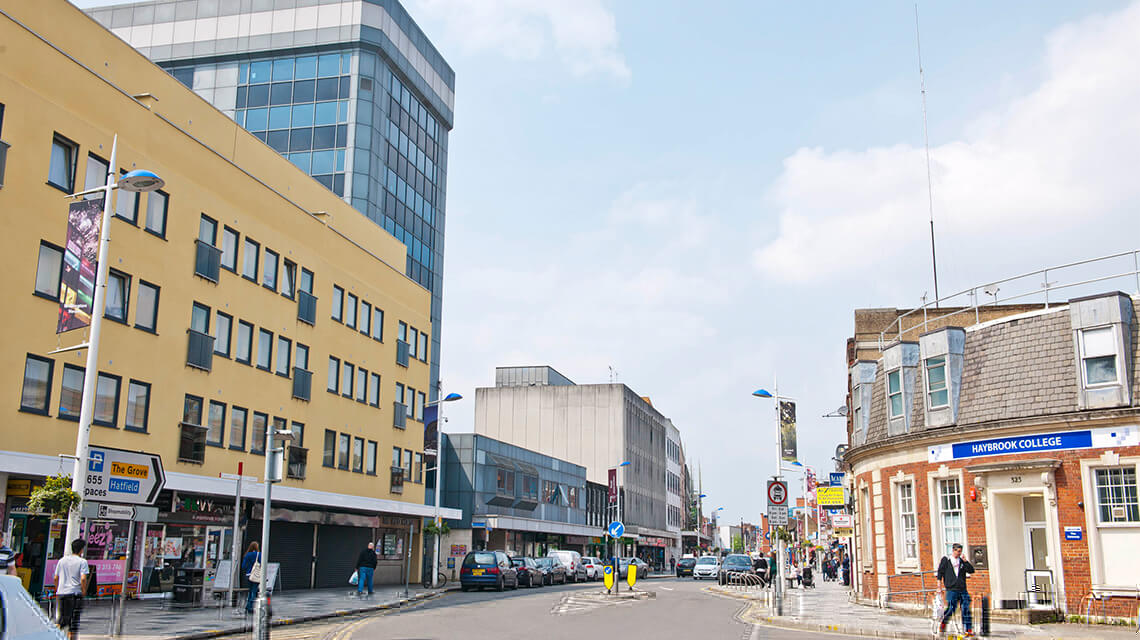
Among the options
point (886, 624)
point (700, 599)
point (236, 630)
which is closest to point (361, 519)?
point (700, 599)

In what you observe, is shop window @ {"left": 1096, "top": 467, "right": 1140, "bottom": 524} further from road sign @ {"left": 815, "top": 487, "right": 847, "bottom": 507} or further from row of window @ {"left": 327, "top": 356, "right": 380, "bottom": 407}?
road sign @ {"left": 815, "top": 487, "right": 847, "bottom": 507}

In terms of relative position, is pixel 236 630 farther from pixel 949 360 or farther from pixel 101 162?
pixel 949 360

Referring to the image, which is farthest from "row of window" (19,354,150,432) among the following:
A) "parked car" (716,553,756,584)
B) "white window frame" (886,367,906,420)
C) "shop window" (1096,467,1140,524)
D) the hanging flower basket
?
"parked car" (716,553,756,584)

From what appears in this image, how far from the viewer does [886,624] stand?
22422 mm

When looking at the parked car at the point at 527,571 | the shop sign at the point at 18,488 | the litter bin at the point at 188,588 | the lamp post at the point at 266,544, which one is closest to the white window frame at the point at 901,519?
the parked car at the point at 527,571

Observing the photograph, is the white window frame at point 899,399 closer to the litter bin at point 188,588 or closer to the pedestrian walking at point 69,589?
the litter bin at point 188,588

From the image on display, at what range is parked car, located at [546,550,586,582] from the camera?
Answer: 5121 centimetres

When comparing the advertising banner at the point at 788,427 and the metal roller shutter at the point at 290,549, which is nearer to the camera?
the advertising banner at the point at 788,427

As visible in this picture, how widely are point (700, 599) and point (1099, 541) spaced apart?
14965 millimetres

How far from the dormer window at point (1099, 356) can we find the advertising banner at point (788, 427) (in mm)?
9160

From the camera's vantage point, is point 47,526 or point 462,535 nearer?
point 47,526

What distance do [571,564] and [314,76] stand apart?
32.7m

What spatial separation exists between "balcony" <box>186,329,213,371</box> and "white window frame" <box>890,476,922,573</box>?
68.6 ft

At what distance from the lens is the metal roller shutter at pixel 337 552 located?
36.1m
